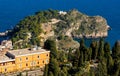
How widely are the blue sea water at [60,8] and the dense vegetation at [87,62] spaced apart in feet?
155

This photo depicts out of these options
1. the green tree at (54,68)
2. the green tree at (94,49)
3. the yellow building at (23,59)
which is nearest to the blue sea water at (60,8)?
the green tree at (94,49)

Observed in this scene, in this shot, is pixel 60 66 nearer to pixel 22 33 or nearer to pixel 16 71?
pixel 16 71

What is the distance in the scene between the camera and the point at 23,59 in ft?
138

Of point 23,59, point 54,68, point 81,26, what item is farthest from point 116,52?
point 81,26

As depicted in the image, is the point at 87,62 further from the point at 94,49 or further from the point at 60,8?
the point at 60,8

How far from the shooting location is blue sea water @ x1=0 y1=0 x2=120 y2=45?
10438 cm

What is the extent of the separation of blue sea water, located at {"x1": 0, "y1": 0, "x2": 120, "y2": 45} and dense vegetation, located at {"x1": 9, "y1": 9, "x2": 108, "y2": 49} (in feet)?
15.1

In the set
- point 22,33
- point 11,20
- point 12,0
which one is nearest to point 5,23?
point 11,20

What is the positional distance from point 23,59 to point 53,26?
48.5 m

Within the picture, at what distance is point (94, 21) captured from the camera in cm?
9650

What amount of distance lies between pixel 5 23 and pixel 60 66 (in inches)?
2478

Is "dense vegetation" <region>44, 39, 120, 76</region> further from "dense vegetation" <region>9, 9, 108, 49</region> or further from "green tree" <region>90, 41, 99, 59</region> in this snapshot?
"dense vegetation" <region>9, 9, 108, 49</region>

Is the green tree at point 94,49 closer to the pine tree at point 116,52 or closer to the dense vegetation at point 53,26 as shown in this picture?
the pine tree at point 116,52

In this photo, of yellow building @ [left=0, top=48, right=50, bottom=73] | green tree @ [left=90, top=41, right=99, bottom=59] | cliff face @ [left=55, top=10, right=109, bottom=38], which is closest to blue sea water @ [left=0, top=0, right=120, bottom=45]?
cliff face @ [left=55, top=10, right=109, bottom=38]
